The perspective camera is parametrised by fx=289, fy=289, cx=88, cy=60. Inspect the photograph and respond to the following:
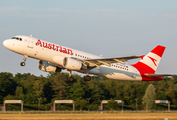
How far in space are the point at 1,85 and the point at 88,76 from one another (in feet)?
197

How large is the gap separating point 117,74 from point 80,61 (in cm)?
731

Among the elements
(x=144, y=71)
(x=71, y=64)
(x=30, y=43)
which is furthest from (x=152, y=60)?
(x=30, y=43)

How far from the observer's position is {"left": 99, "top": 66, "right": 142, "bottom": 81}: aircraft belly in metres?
47.2

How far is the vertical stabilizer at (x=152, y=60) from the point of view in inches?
2041

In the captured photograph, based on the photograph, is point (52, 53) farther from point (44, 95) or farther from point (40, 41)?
point (44, 95)

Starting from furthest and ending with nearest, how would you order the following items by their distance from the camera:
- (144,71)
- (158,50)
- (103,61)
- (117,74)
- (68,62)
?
(158,50)
(144,71)
(117,74)
(103,61)
(68,62)

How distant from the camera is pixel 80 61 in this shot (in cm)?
4459

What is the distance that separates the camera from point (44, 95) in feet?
333

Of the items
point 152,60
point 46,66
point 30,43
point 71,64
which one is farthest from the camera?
point 152,60

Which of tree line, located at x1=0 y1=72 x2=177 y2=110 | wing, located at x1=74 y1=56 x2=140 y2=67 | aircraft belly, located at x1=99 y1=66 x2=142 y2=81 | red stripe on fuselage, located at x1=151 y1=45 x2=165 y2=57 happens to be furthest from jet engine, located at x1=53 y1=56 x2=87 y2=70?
tree line, located at x1=0 y1=72 x2=177 y2=110

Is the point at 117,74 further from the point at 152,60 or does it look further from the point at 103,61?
the point at 152,60

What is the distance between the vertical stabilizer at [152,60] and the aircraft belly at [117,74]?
113 inches

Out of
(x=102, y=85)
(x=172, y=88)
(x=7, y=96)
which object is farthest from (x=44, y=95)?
(x=172, y=88)

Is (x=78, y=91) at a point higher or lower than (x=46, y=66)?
lower
